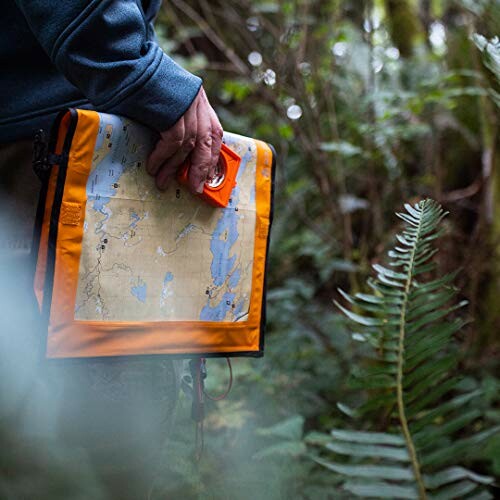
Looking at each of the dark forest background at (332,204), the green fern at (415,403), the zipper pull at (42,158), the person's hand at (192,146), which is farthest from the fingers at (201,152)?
the dark forest background at (332,204)

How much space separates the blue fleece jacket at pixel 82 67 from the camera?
1.06 metres

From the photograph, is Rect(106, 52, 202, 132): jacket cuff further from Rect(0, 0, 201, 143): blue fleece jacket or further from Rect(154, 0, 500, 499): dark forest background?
Rect(154, 0, 500, 499): dark forest background

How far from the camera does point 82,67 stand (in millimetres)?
1069

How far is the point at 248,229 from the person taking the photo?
1.39m

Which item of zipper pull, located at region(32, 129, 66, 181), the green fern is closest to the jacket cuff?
zipper pull, located at region(32, 129, 66, 181)

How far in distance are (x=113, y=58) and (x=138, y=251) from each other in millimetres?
381

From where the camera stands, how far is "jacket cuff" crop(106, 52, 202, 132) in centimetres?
111

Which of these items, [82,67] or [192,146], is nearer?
[82,67]

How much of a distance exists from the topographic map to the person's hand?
1.4 inches

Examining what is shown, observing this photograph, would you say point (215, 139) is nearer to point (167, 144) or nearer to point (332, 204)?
point (167, 144)

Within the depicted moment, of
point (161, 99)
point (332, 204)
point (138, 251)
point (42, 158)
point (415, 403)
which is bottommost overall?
point (415, 403)

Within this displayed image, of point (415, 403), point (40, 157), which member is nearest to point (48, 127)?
point (40, 157)

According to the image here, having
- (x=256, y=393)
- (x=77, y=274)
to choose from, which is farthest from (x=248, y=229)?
(x=256, y=393)

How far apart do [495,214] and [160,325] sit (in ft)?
6.67
